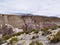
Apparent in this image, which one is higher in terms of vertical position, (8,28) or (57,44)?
(57,44)

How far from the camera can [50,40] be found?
44.9ft

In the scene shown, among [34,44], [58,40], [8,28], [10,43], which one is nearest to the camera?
[34,44]

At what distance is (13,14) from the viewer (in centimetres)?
4466

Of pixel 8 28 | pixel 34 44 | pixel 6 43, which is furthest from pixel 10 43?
pixel 8 28

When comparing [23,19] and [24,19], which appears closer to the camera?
[24,19]

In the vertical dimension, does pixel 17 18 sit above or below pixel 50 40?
below

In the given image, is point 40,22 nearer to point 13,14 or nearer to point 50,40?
point 13,14

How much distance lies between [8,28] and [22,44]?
11.6m

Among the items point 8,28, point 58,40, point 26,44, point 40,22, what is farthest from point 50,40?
point 40,22

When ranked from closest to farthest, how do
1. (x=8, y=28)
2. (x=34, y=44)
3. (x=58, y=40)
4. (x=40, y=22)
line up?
(x=34, y=44), (x=58, y=40), (x=8, y=28), (x=40, y=22)

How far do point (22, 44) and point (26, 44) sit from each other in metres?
0.29

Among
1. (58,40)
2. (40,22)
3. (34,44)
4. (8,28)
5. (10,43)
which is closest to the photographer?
(34,44)

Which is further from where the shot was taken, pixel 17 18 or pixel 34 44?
→ pixel 17 18

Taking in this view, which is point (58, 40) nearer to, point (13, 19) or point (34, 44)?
point (34, 44)
